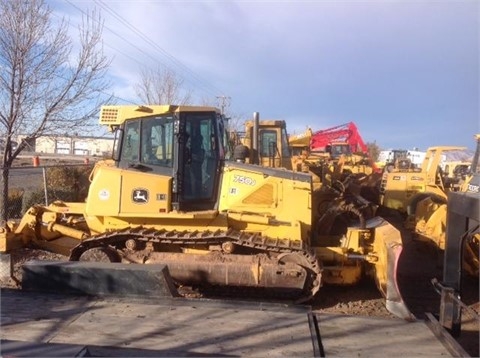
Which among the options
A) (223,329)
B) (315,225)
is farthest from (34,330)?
(315,225)

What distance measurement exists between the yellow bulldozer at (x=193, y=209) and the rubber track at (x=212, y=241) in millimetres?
16

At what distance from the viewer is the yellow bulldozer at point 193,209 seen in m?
7.54

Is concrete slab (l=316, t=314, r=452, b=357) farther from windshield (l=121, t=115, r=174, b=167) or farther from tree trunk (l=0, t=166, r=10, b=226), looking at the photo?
tree trunk (l=0, t=166, r=10, b=226)

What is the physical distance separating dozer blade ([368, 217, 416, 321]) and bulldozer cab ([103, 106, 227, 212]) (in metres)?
2.64

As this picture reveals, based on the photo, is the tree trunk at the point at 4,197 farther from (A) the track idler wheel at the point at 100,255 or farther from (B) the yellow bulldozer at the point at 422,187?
(B) the yellow bulldozer at the point at 422,187

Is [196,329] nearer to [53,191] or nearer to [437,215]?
[437,215]

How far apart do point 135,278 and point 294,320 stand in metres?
1.18

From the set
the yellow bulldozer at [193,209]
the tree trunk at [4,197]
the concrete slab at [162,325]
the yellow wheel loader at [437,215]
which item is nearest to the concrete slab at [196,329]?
the concrete slab at [162,325]

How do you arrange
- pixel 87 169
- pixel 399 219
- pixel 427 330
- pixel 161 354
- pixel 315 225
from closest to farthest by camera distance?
pixel 161 354
pixel 427 330
pixel 315 225
pixel 399 219
pixel 87 169

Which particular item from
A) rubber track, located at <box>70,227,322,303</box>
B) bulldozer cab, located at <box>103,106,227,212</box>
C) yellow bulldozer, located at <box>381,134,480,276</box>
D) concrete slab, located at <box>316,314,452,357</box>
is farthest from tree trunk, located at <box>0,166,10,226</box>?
concrete slab, located at <box>316,314,452,357</box>

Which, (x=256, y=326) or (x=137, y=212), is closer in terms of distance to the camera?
(x=256, y=326)

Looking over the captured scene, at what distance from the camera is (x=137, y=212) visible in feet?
25.8

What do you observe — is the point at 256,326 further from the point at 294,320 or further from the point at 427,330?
the point at 427,330

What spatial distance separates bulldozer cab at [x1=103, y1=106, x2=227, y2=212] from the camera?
25.7ft
